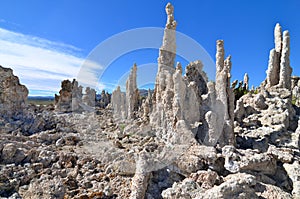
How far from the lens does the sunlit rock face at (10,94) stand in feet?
48.3

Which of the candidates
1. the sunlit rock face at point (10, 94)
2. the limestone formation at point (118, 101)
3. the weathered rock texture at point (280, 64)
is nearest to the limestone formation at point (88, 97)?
the limestone formation at point (118, 101)

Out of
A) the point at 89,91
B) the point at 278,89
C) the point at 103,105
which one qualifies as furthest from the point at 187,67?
the point at 103,105

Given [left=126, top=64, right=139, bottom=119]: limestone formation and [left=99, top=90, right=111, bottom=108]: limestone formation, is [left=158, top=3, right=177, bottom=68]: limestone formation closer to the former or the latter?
[left=126, top=64, right=139, bottom=119]: limestone formation

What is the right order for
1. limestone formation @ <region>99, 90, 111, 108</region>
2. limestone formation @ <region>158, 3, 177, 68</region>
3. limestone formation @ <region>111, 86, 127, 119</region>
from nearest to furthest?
limestone formation @ <region>158, 3, 177, 68</region>, limestone formation @ <region>111, 86, 127, 119</region>, limestone formation @ <region>99, 90, 111, 108</region>

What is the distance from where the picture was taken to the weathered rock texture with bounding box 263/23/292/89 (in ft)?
59.5

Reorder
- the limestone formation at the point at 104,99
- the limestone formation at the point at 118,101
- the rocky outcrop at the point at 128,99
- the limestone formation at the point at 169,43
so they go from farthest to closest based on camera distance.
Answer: the limestone formation at the point at 104,99
the limestone formation at the point at 118,101
the rocky outcrop at the point at 128,99
the limestone formation at the point at 169,43

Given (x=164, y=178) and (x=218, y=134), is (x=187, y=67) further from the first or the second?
(x=164, y=178)

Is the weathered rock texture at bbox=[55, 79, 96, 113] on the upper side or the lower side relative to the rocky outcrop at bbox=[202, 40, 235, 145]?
upper

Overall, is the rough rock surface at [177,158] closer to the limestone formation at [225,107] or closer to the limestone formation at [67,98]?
the limestone formation at [225,107]

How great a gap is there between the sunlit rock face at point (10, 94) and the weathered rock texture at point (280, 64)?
64.6ft

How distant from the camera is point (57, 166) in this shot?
23.2 feet

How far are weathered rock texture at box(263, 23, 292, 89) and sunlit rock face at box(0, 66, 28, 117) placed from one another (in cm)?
1969

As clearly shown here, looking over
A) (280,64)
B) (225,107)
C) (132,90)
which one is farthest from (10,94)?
(280,64)

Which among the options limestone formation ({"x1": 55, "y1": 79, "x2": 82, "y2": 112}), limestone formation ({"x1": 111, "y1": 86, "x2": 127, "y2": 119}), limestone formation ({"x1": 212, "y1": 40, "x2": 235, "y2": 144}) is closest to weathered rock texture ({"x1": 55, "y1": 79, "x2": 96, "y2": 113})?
limestone formation ({"x1": 55, "y1": 79, "x2": 82, "y2": 112})
